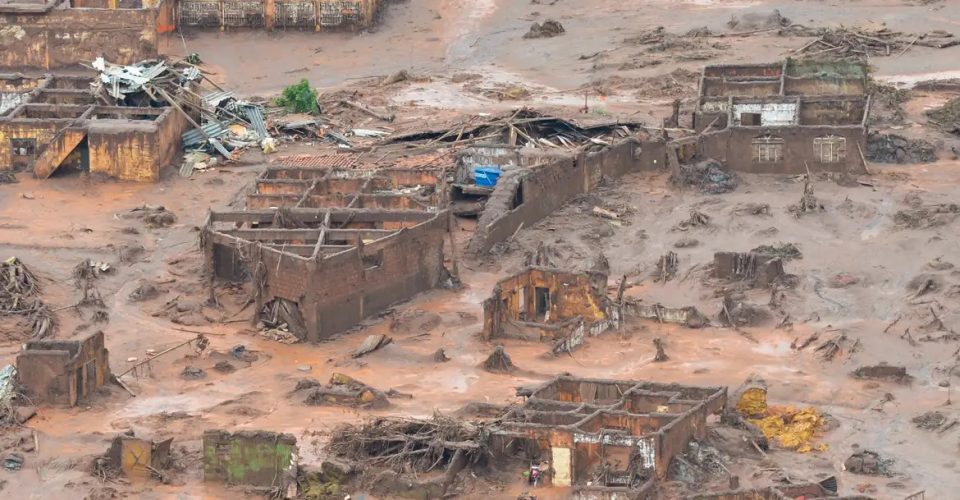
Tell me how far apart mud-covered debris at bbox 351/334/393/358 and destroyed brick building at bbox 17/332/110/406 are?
18.8 ft

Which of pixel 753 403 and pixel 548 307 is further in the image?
pixel 548 307

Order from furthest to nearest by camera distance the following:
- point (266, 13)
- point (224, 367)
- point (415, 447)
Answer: point (266, 13)
point (224, 367)
point (415, 447)

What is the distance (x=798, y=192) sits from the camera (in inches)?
2411

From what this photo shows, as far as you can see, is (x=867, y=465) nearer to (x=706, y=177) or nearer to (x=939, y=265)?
(x=939, y=265)

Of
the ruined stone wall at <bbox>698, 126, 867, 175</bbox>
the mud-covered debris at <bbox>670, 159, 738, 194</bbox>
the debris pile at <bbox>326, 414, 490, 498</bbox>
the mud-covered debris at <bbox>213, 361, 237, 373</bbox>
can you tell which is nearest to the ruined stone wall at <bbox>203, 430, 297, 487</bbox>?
the debris pile at <bbox>326, 414, 490, 498</bbox>

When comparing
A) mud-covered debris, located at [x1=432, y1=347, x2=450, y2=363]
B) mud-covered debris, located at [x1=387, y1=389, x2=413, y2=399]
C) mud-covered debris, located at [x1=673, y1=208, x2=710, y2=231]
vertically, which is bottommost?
mud-covered debris, located at [x1=432, y1=347, x2=450, y2=363]

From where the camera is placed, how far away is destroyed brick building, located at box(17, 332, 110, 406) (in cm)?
4831

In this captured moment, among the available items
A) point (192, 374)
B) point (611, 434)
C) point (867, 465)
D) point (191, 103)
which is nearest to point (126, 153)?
point (191, 103)

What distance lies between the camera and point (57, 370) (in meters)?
48.3

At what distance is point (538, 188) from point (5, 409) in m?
16.8

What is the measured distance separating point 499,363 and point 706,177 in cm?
1315

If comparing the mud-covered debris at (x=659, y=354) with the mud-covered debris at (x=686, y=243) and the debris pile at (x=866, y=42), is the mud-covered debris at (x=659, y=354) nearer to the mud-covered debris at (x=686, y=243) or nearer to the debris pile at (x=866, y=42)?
the mud-covered debris at (x=686, y=243)

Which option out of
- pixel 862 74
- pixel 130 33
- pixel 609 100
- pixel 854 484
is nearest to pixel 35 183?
pixel 130 33

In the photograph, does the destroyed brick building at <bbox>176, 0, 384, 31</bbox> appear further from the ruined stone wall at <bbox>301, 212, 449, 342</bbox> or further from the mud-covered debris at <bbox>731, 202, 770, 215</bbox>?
the ruined stone wall at <bbox>301, 212, 449, 342</bbox>
